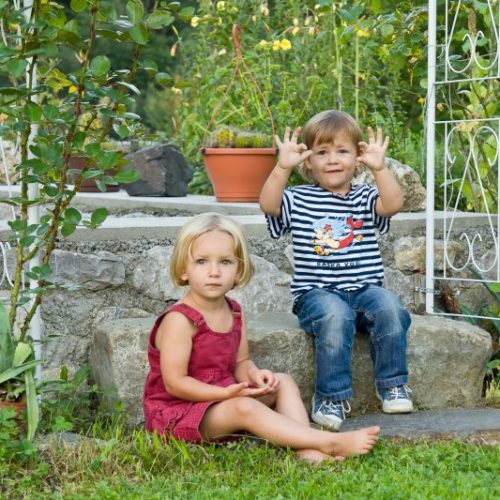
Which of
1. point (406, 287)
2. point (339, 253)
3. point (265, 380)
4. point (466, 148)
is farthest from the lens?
point (466, 148)

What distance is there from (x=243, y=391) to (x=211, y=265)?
426 mm

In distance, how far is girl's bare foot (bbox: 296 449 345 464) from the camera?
308 centimetres

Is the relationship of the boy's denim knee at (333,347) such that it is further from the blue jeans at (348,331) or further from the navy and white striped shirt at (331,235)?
the navy and white striped shirt at (331,235)

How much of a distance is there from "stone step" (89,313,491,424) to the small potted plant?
55.4 inches

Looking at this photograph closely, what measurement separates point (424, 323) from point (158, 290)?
103 centimetres

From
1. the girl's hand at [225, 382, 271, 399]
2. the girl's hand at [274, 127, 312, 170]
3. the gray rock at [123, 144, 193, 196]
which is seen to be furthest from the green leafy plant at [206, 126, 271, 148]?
the girl's hand at [225, 382, 271, 399]

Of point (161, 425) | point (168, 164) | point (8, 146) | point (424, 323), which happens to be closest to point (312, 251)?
point (424, 323)

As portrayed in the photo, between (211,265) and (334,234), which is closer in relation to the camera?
(211,265)

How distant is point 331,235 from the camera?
370cm

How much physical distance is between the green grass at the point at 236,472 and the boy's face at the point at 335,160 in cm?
102

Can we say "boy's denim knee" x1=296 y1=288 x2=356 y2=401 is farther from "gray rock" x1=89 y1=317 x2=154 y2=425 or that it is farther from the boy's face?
"gray rock" x1=89 y1=317 x2=154 y2=425

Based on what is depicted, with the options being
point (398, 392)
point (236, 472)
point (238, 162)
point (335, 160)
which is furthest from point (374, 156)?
point (238, 162)

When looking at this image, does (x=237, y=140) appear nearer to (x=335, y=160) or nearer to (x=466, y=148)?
(x=466, y=148)

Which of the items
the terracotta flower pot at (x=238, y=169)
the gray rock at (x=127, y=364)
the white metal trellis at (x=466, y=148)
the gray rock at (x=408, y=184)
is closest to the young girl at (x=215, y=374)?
the gray rock at (x=127, y=364)
